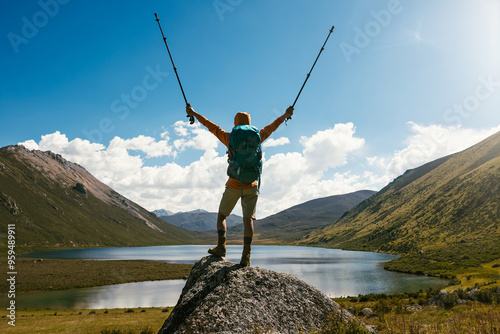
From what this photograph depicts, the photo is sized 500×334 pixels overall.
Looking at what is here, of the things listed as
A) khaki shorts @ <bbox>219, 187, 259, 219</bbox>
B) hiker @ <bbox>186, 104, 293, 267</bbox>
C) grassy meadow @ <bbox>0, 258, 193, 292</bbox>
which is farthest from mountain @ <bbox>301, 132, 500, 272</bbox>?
khaki shorts @ <bbox>219, 187, 259, 219</bbox>

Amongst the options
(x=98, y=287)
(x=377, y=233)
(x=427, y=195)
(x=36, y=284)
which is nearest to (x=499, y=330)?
(x=98, y=287)

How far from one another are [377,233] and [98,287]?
16107 centimetres

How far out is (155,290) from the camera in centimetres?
5619

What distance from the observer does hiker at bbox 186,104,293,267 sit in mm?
6750

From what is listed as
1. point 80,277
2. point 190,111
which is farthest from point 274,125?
point 80,277

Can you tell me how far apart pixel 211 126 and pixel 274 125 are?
158 cm

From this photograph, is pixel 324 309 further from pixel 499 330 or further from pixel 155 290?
pixel 155 290

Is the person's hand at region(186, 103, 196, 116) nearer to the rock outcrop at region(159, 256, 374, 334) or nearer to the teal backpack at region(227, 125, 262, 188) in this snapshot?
the teal backpack at region(227, 125, 262, 188)

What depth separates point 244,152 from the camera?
256 inches

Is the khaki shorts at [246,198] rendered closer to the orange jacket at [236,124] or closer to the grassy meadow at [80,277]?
the orange jacket at [236,124]

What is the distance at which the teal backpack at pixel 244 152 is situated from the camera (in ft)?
21.4

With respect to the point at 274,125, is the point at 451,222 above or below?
below

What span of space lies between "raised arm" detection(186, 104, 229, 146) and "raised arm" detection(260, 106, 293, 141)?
0.90 m

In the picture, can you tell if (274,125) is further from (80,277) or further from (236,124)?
(80,277)
